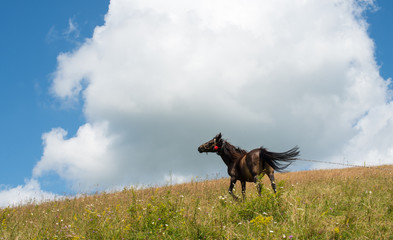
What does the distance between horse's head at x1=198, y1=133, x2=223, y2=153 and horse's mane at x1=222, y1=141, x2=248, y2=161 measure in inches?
8.9

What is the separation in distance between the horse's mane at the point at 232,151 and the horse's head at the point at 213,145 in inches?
8.9

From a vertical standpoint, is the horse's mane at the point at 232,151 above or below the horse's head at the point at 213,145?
below

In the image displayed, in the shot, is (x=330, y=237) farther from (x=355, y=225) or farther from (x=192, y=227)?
(x=192, y=227)

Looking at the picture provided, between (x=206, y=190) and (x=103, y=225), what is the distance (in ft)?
24.6

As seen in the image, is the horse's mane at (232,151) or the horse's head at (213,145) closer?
the horse's mane at (232,151)

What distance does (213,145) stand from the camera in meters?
11.4

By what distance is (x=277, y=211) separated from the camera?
6.44m

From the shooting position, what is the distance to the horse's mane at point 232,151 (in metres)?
10.7

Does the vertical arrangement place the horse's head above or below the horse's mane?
above

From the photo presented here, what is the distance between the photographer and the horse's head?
1119 centimetres

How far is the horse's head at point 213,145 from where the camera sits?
11.2 m

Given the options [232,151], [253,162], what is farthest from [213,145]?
[253,162]

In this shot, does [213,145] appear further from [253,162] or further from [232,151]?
[253,162]

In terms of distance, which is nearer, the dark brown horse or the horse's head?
the dark brown horse
